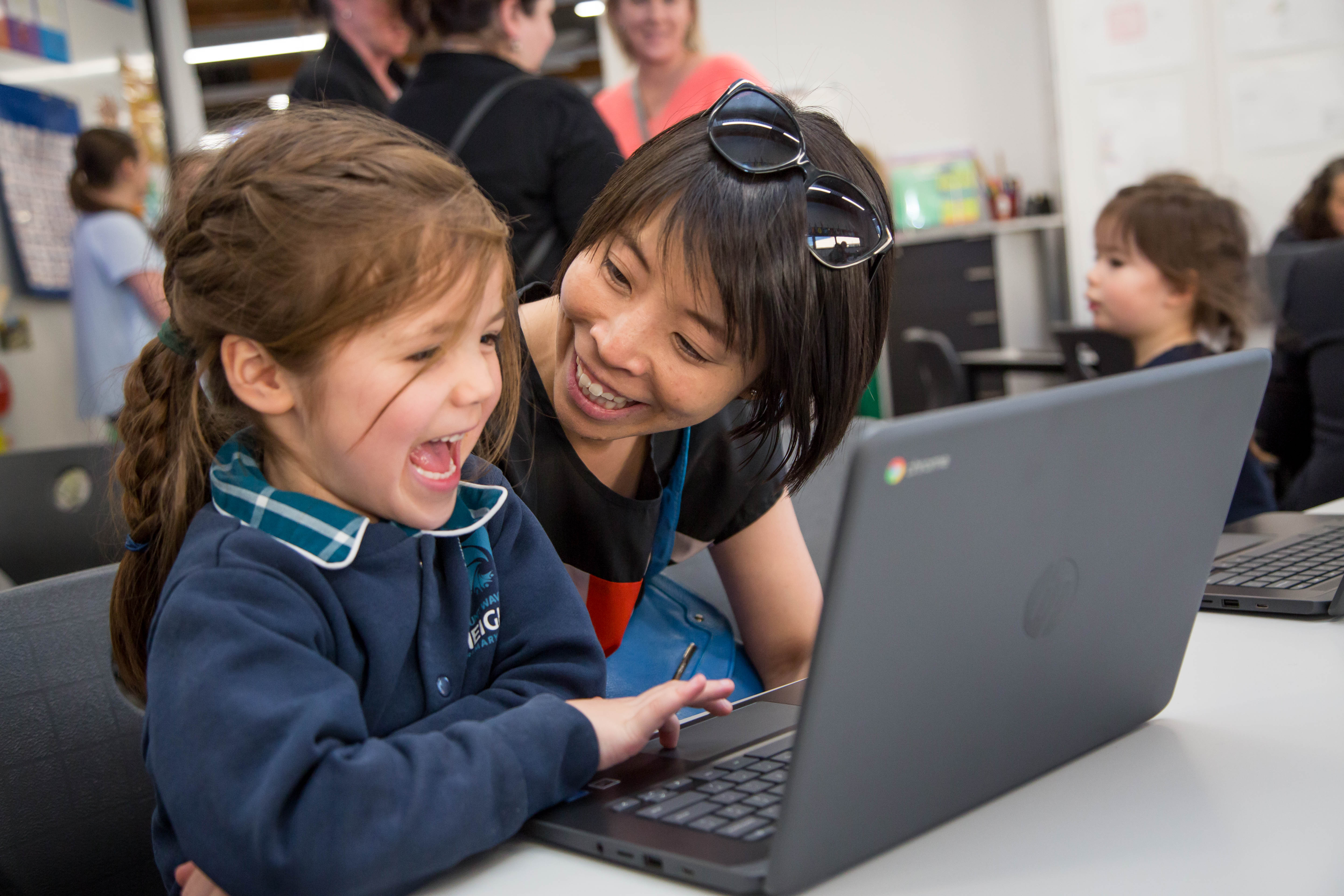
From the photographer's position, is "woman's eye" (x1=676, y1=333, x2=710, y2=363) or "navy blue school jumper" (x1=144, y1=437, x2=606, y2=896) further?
"woman's eye" (x1=676, y1=333, x2=710, y2=363)

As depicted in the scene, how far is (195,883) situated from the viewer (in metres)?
0.64

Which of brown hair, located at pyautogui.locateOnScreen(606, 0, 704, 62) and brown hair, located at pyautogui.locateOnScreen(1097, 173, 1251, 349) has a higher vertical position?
brown hair, located at pyautogui.locateOnScreen(606, 0, 704, 62)

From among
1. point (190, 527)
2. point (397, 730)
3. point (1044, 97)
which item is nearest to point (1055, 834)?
point (397, 730)

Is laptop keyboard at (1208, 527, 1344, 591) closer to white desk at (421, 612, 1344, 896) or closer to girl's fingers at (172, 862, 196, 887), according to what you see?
white desk at (421, 612, 1344, 896)

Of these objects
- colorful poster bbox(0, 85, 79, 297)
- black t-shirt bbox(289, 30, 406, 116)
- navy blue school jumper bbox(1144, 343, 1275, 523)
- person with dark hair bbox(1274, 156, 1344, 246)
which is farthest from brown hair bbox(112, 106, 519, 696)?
person with dark hair bbox(1274, 156, 1344, 246)

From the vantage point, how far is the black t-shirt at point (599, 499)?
1.05m

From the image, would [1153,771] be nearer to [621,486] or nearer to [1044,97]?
[621,486]

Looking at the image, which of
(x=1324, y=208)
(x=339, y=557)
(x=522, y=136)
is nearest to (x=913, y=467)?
(x=339, y=557)

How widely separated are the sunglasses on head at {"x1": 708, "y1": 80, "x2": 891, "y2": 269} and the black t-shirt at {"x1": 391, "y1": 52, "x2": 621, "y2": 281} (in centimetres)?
73

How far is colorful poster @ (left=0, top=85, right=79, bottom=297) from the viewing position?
12.1ft

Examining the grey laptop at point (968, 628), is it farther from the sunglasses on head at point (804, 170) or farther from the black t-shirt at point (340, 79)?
the black t-shirt at point (340, 79)

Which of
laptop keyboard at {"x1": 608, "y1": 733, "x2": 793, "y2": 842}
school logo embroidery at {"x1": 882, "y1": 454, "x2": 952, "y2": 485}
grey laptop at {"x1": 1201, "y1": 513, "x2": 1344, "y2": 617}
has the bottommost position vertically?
grey laptop at {"x1": 1201, "y1": 513, "x2": 1344, "y2": 617}

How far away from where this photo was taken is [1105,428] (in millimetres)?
554

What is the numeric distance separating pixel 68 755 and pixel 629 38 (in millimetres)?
1862
